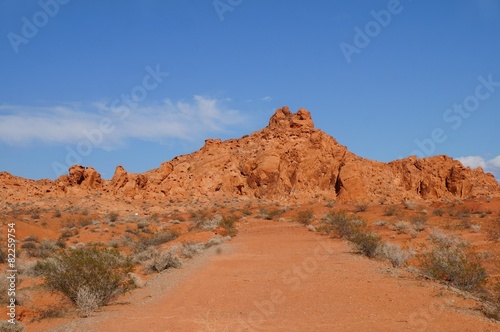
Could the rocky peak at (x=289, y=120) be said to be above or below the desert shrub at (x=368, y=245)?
above

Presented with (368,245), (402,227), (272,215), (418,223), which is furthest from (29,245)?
(418,223)

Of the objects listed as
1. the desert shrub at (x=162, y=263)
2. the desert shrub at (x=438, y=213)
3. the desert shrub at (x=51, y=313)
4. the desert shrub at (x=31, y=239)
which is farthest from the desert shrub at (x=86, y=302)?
the desert shrub at (x=438, y=213)

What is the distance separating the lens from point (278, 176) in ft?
187

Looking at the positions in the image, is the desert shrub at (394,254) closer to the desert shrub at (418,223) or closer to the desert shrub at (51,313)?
the desert shrub at (51,313)

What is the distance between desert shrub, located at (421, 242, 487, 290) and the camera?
9.90 m

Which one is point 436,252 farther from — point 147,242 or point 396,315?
point 147,242

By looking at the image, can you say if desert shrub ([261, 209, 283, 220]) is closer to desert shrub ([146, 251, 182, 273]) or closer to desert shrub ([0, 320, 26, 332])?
desert shrub ([146, 251, 182, 273])

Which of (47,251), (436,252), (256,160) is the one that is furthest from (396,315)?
(256,160)

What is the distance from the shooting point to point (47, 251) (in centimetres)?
2023

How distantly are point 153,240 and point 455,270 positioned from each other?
16.8 meters

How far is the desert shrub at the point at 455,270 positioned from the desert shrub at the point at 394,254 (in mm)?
1731

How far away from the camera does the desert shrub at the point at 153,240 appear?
21.6 meters

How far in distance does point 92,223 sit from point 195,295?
26.5 meters

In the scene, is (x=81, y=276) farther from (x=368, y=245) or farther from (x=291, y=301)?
(x=368, y=245)
